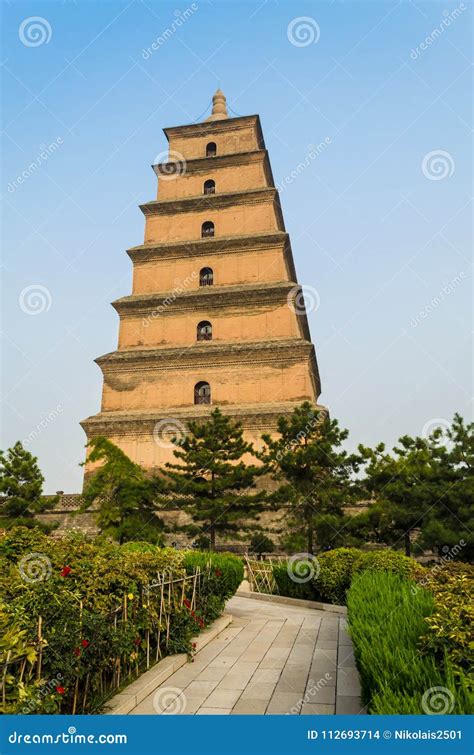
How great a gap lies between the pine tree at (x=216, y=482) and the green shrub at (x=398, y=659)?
10725 mm

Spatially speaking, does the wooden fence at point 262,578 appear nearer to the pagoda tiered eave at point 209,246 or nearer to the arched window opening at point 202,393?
the arched window opening at point 202,393

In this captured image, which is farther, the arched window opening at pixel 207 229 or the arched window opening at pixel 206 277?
the arched window opening at pixel 207 229

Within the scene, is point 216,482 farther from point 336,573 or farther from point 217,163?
point 217,163

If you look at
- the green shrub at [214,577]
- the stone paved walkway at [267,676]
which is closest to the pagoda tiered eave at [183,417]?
the green shrub at [214,577]

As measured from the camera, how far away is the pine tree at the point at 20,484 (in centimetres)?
1727

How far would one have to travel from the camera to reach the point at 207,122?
26.4 metres

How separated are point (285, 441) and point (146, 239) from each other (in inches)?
512

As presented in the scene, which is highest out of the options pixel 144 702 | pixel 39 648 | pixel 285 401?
pixel 285 401

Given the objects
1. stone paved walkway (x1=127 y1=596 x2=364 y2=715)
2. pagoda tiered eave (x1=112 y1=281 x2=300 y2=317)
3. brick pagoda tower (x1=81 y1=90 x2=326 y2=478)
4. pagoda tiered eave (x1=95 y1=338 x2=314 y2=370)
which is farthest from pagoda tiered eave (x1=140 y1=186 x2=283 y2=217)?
stone paved walkway (x1=127 y1=596 x2=364 y2=715)

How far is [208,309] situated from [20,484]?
974 centimetres

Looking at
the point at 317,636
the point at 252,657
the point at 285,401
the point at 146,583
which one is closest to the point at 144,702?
the point at 146,583

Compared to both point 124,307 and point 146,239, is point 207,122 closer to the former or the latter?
point 146,239

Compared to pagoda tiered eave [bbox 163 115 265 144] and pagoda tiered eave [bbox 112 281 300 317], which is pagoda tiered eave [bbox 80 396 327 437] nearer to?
pagoda tiered eave [bbox 112 281 300 317]

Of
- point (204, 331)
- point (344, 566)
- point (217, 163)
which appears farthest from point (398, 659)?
point (217, 163)
